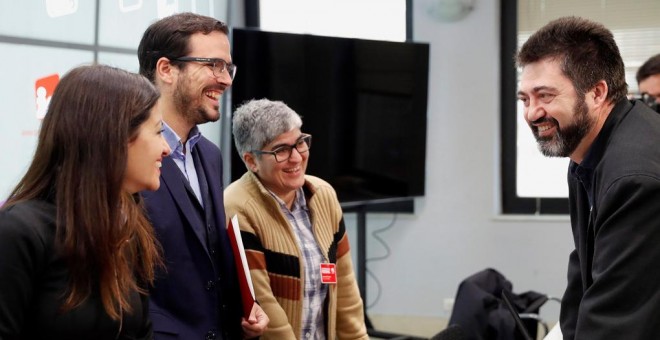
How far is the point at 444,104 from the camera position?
184 inches

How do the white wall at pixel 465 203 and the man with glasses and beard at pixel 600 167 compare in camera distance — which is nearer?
the man with glasses and beard at pixel 600 167

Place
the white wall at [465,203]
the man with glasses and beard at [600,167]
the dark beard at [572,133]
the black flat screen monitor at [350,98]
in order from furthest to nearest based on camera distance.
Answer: the white wall at [465,203] < the black flat screen monitor at [350,98] < the dark beard at [572,133] < the man with glasses and beard at [600,167]

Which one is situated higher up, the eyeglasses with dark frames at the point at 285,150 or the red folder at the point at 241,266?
the eyeglasses with dark frames at the point at 285,150

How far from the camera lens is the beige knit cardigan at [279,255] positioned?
87.4 inches

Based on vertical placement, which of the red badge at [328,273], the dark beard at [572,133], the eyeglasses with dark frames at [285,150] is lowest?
the red badge at [328,273]

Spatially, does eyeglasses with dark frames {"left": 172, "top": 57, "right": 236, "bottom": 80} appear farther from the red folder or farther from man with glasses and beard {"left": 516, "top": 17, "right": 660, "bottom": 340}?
man with glasses and beard {"left": 516, "top": 17, "right": 660, "bottom": 340}

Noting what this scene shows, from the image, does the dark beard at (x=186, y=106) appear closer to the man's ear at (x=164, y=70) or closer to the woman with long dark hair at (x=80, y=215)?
the man's ear at (x=164, y=70)

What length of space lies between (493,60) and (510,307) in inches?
75.4

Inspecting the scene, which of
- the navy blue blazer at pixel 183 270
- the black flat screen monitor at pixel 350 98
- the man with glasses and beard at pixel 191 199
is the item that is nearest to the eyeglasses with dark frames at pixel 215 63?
the man with glasses and beard at pixel 191 199

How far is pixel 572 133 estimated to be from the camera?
1671 mm

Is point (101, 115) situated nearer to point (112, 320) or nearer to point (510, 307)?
point (112, 320)

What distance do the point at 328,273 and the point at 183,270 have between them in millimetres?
616

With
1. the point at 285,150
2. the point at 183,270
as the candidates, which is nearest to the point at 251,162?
the point at 285,150

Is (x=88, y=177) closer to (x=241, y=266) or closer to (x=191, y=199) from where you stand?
(x=191, y=199)
